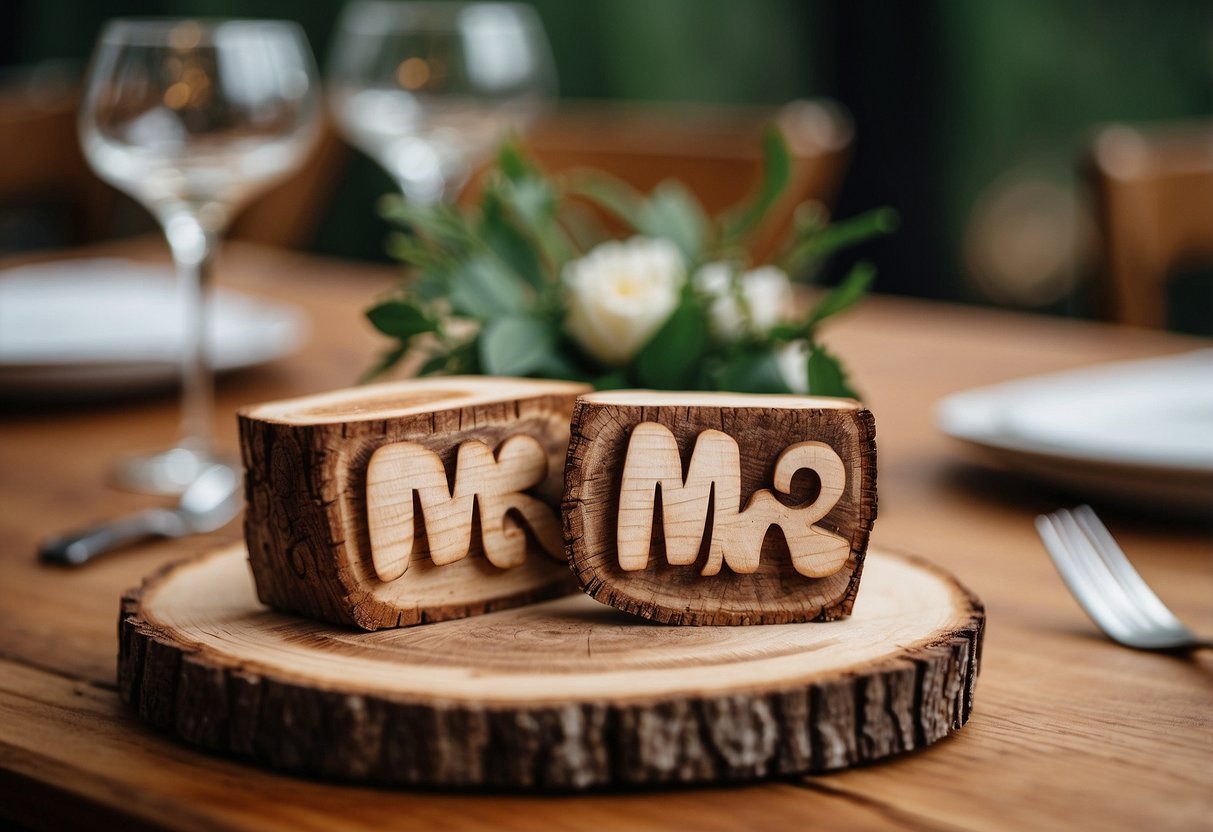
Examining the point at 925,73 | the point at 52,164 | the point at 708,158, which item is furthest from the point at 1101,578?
the point at 925,73

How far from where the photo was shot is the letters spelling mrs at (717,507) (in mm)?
544

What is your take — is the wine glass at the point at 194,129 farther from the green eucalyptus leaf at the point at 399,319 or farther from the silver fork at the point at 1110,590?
the silver fork at the point at 1110,590

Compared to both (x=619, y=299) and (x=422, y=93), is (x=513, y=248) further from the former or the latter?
(x=422, y=93)

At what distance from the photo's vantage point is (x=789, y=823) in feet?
1.43

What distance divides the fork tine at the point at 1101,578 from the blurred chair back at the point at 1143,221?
0.84 meters

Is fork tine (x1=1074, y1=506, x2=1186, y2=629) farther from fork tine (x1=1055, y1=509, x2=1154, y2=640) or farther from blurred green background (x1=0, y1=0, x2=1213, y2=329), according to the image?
blurred green background (x1=0, y1=0, x2=1213, y2=329)

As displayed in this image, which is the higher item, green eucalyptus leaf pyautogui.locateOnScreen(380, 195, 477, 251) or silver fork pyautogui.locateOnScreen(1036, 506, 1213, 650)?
green eucalyptus leaf pyautogui.locateOnScreen(380, 195, 477, 251)

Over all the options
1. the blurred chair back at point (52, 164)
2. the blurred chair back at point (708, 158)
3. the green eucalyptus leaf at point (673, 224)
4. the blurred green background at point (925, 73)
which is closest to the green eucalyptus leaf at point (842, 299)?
the green eucalyptus leaf at point (673, 224)

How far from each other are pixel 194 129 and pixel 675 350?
34 centimetres

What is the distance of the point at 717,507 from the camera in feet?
1.80

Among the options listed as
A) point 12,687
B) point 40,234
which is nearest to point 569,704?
point 12,687

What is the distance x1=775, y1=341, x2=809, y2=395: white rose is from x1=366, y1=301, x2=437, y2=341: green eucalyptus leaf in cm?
18

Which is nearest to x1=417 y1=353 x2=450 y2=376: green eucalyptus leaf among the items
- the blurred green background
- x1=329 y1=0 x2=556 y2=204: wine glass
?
x1=329 y1=0 x2=556 y2=204: wine glass

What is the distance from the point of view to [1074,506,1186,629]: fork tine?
24.6 inches
